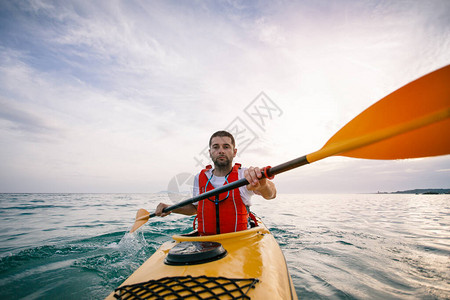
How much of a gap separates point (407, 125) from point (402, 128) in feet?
0.12

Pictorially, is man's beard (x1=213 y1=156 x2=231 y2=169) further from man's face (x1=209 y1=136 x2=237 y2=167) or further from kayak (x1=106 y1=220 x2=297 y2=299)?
kayak (x1=106 y1=220 x2=297 y2=299)

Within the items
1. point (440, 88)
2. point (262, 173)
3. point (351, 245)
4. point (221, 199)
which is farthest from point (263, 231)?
point (351, 245)

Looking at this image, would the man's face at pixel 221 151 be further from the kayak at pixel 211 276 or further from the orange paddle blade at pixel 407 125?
the orange paddle blade at pixel 407 125

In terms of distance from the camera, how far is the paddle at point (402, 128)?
→ 1.49 metres

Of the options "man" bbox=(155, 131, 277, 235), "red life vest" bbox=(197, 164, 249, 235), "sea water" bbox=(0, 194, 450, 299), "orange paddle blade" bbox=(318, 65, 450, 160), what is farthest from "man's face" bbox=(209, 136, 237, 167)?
"sea water" bbox=(0, 194, 450, 299)

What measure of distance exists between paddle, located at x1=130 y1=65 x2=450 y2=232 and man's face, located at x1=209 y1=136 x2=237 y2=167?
1.56m

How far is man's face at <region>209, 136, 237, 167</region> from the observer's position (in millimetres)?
3410

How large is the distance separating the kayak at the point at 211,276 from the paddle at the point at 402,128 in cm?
91

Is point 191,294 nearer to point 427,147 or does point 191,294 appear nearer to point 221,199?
point 221,199

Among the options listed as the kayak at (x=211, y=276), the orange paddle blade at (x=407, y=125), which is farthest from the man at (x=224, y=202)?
the orange paddle blade at (x=407, y=125)

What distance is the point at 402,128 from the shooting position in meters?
1.56

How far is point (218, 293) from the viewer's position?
1.25 m

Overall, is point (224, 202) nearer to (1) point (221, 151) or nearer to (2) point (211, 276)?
(1) point (221, 151)

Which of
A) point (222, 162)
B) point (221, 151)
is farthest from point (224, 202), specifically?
point (221, 151)
